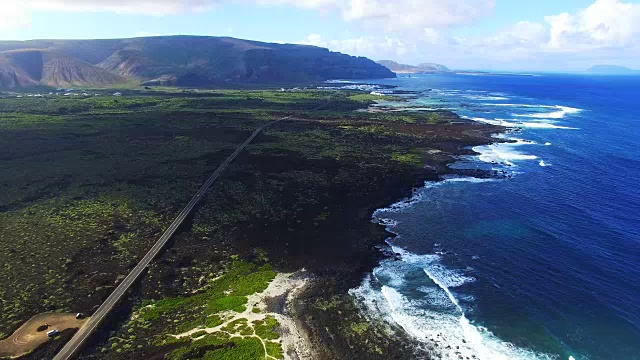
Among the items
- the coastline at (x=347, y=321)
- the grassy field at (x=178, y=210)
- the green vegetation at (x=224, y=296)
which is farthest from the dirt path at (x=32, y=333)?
the coastline at (x=347, y=321)

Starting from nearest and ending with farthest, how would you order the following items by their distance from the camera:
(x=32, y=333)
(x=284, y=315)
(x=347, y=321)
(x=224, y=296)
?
(x=32, y=333) < (x=347, y=321) < (x=284, y=315) < (x=224, y=296)

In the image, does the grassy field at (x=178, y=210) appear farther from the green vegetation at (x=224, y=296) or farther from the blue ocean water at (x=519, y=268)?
the blue ocean water at (x=519, y=268)

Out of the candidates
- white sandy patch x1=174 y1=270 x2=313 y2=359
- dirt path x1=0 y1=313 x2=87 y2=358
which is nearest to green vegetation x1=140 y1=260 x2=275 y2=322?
white sandy patch x1=174 y1=270 x2=313 y2=359

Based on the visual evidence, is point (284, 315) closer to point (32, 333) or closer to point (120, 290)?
point (120, 290)

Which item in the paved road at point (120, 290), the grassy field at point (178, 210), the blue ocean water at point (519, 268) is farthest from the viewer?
the grassy field at point (178, 210)

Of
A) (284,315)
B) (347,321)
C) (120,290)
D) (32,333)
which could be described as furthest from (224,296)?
(32,333)
